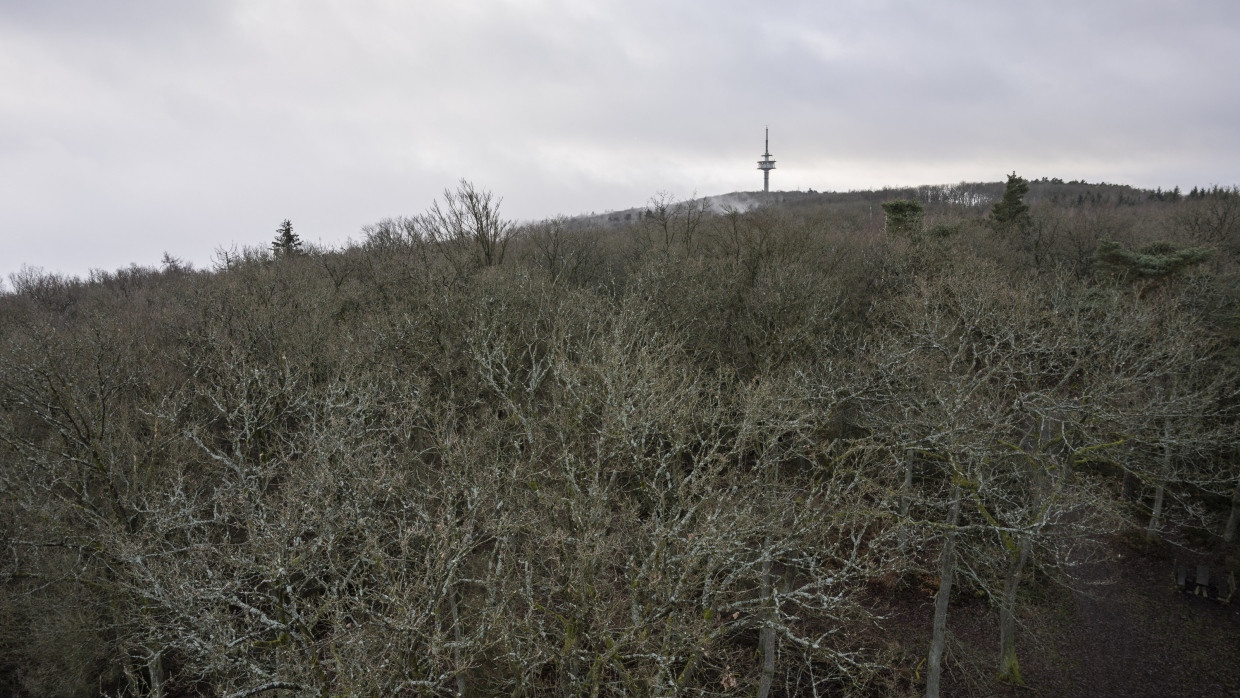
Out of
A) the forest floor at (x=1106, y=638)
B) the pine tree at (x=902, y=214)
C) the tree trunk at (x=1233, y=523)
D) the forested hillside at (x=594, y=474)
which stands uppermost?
the pine tree at (x=902, y=214)

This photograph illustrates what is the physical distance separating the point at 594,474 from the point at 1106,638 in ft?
61.4

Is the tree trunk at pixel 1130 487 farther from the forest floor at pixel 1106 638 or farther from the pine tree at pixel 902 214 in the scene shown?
the pine tree at pixel 902 214

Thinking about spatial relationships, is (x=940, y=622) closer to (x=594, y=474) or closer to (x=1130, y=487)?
(x=594, y=474)

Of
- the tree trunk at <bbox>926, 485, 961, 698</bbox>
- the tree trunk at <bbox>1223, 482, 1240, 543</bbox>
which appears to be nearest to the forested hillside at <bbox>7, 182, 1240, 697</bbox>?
the tree trunk at <bbox>926, 485, 961, 698</bbox>

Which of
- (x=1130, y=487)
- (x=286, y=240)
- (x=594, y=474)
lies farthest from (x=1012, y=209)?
(x=286, y=240)

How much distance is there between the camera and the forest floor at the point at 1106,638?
55.9 ft

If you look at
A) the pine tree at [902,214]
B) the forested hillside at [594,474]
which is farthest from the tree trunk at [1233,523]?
the pine tree at [902,214]

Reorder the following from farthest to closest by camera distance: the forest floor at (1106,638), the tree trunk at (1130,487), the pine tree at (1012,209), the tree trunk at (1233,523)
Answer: the pine tree at (1012,209) < the tree trunk at (1130,487) < the tree trunk at (1233,523) < the forest floor at (1106,638)

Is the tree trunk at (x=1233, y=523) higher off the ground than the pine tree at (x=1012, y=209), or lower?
lower

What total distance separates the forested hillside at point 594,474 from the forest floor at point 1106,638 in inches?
11.3

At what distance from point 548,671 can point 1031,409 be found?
53.4ft

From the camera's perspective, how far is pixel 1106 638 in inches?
742

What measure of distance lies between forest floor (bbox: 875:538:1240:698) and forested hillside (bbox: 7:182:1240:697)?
0.29 m

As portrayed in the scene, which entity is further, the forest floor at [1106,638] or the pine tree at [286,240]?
A: the pine tree at [286,240]
